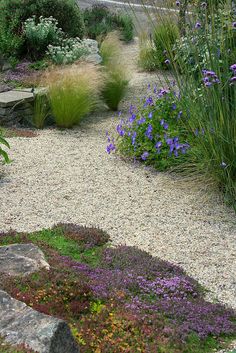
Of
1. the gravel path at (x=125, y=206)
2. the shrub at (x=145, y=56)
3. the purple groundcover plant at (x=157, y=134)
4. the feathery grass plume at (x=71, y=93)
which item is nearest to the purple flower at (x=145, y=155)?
the purple groundcover plant at (x=157, y=134)

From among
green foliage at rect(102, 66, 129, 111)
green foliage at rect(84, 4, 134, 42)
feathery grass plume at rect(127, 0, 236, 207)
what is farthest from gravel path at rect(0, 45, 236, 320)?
green foliage at rect(84, 4, 134, 42)

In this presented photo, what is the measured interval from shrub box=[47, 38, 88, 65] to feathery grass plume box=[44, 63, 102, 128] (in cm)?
110

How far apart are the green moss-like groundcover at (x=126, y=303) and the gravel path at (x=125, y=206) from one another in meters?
0.36

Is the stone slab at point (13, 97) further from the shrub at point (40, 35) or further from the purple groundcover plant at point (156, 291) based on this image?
the purple groundcover plant at point (156, 291)

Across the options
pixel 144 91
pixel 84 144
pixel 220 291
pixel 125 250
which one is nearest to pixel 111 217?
pixel 125 250

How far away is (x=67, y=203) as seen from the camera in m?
6.46

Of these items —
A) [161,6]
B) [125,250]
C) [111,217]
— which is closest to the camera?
[125,250]

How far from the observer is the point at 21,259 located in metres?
4.71

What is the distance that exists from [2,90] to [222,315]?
601 cm

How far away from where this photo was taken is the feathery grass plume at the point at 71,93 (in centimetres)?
902

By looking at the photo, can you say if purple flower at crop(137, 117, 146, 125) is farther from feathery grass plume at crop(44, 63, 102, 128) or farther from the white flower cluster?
the white flower cluster

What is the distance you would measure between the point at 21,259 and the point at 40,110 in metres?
4.72

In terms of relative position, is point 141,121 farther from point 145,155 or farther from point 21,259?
point 21,259

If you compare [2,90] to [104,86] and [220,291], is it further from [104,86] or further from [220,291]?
[220,291]
